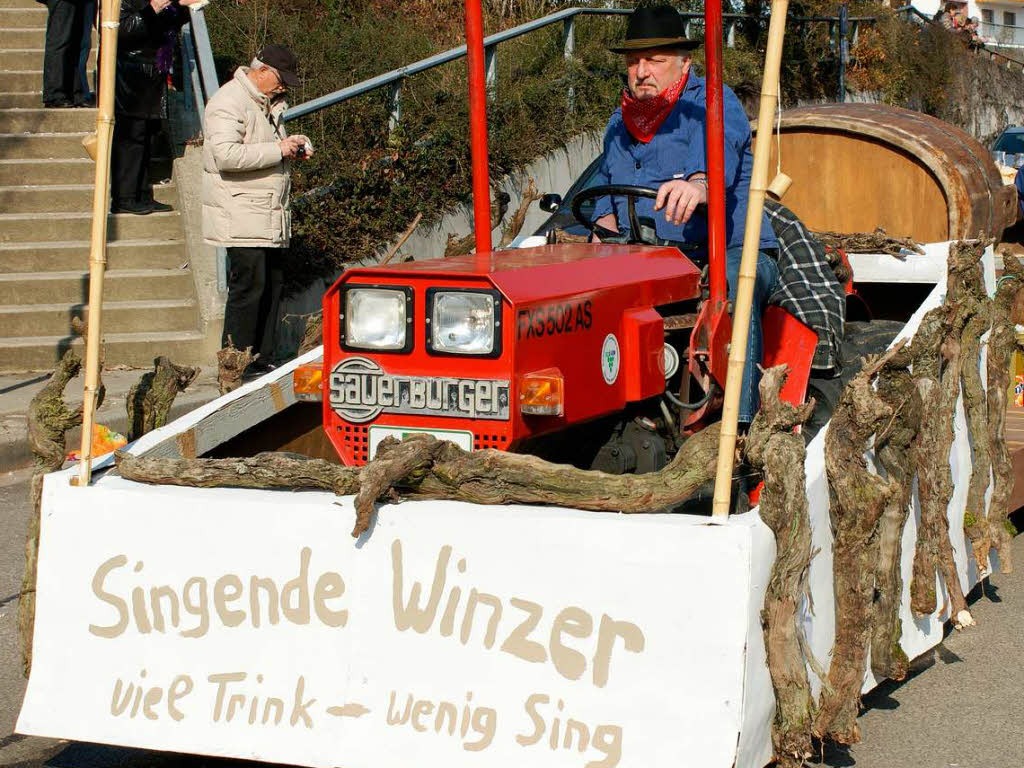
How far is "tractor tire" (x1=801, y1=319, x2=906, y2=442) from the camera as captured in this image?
5.58 m

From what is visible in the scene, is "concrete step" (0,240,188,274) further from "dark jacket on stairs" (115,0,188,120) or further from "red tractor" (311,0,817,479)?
"red tractor" (311,0,817,479)

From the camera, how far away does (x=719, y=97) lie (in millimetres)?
4371

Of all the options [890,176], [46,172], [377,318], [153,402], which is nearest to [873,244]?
[890,176]

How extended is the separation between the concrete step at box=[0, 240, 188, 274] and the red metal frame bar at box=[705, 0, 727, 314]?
22.6 feet

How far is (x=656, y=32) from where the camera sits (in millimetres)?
5160

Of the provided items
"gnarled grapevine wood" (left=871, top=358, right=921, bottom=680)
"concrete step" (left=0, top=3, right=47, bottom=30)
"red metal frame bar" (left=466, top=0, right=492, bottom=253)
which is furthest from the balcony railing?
"gnarled grapevine wood" (left=871, top=358, right=921, bottom=680)

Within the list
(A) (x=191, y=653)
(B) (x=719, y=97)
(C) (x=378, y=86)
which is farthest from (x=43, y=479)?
(C) (x=378, y=86)

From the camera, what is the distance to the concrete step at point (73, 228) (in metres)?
10.9

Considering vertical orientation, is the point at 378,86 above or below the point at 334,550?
above

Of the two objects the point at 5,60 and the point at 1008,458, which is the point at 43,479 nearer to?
the point at 1008,458

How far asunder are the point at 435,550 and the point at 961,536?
2.29 metres

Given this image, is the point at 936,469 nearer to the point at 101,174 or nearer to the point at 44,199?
the point at 101,174

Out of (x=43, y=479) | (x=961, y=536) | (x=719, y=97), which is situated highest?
(x=719, y=97)

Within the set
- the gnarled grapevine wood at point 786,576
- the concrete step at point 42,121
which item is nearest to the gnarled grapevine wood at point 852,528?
the gnarled grapevine wood at point 786,576
